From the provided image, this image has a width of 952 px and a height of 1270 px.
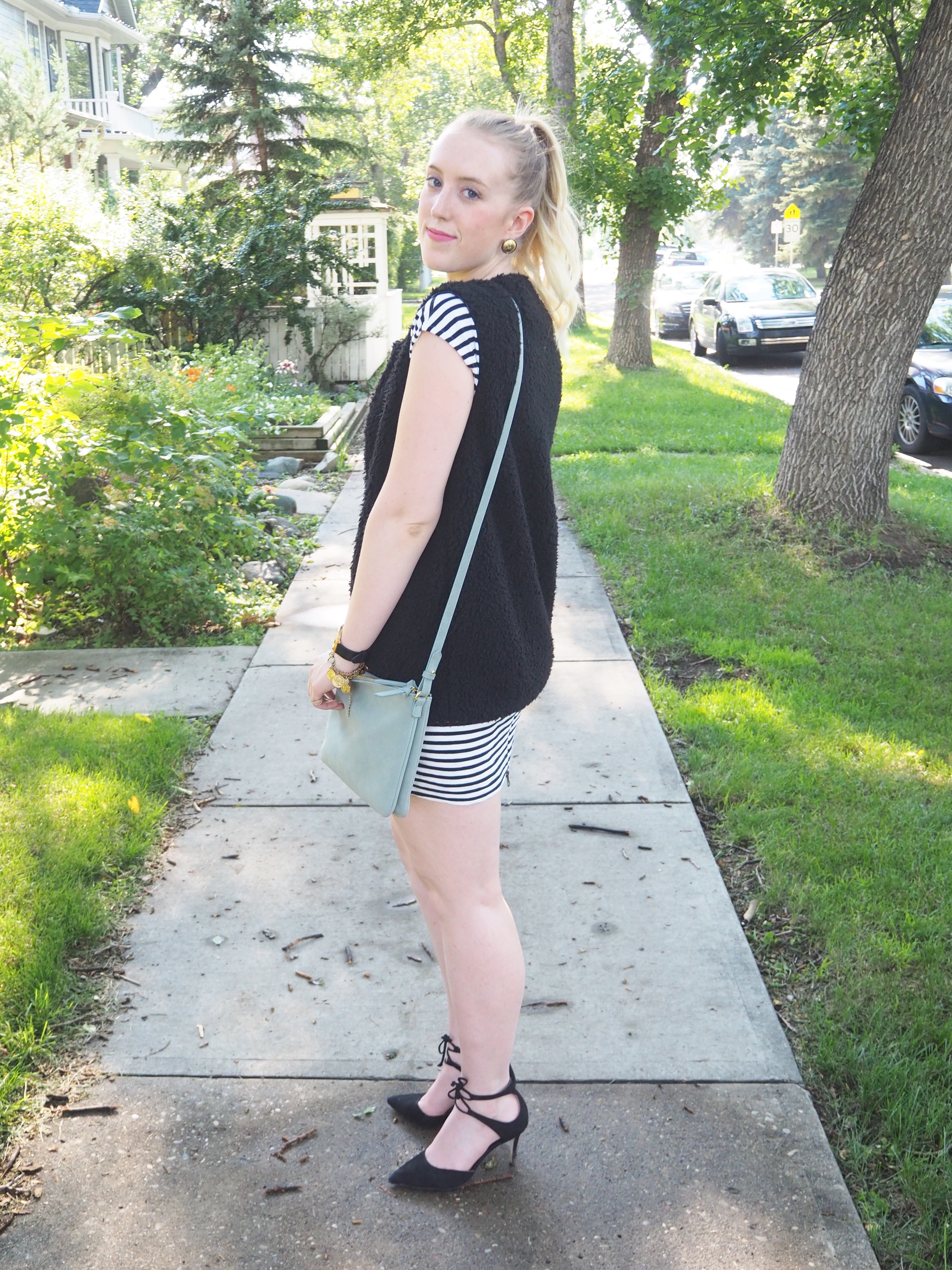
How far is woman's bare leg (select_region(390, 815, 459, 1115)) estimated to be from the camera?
7.25ft

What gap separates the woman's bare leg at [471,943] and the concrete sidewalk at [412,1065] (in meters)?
0.15

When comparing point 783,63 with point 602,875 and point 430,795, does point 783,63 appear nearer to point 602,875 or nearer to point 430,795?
point 602,875

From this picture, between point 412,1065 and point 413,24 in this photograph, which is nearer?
point 412,1065

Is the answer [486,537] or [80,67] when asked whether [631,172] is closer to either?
[486,537]

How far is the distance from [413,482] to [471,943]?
0.92m

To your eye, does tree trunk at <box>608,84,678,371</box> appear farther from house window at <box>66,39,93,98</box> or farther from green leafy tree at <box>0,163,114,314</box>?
house window at <box>66,39,93,98</box>

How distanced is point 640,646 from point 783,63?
4571 mm

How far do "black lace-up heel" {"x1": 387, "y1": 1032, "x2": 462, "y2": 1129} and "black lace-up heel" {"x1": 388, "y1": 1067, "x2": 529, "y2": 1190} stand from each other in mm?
85

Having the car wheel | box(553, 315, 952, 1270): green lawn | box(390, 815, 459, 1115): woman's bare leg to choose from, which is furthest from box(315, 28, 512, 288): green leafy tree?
box(390, 815, 459, 1115): woman's bare leg

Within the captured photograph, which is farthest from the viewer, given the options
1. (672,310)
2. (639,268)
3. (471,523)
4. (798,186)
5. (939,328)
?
(798,186)

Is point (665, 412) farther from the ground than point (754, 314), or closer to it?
closer to it

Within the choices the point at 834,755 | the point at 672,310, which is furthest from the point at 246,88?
the point at 834,755

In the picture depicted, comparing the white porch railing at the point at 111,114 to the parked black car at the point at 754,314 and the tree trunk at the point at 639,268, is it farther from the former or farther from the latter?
the tree trunk at the point at 639,268

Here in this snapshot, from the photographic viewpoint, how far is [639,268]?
15.9m
